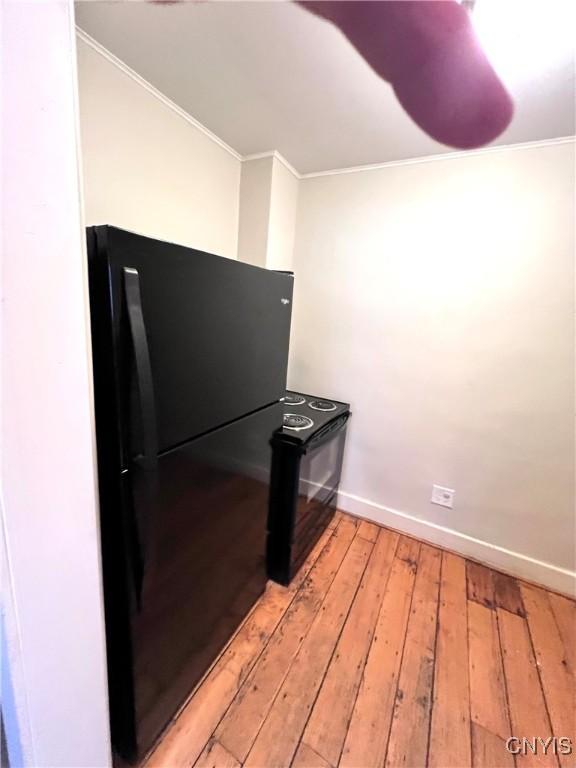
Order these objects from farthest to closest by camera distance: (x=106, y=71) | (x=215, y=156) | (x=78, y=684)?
(x=215, y=156), (x=106, y=71), (x=78, y=684)

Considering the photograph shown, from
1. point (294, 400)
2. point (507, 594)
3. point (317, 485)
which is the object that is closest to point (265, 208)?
point (294, 400)

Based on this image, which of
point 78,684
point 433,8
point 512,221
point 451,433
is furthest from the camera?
point 451,433

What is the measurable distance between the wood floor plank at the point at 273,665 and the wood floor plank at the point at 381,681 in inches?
11.5

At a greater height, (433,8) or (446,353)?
(433,8)

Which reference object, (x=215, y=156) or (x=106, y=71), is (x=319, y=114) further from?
(x=106, y=71)

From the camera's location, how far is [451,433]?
1973mm

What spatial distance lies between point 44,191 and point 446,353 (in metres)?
1.94

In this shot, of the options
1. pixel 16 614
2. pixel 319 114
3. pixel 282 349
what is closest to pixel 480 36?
pixel 319 114

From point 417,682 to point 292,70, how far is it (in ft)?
8.06

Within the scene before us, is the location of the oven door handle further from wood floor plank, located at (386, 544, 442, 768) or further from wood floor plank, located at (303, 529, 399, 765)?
→ wood floor plank, located at (386, 544, 442, 768)

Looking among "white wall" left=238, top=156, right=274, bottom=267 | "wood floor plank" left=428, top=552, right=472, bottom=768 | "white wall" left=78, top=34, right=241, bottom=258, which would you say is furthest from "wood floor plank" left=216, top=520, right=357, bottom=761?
"white wall" left=78, top=34, right=241, bottom=258

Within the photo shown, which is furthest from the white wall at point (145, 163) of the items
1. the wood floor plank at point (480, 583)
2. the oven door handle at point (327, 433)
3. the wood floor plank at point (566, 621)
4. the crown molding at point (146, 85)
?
the wood floor plank at point (566, 621)

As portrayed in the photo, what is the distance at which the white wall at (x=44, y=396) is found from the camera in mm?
511

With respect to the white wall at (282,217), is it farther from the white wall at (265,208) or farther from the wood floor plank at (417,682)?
the wood floor plank at (417,682)
